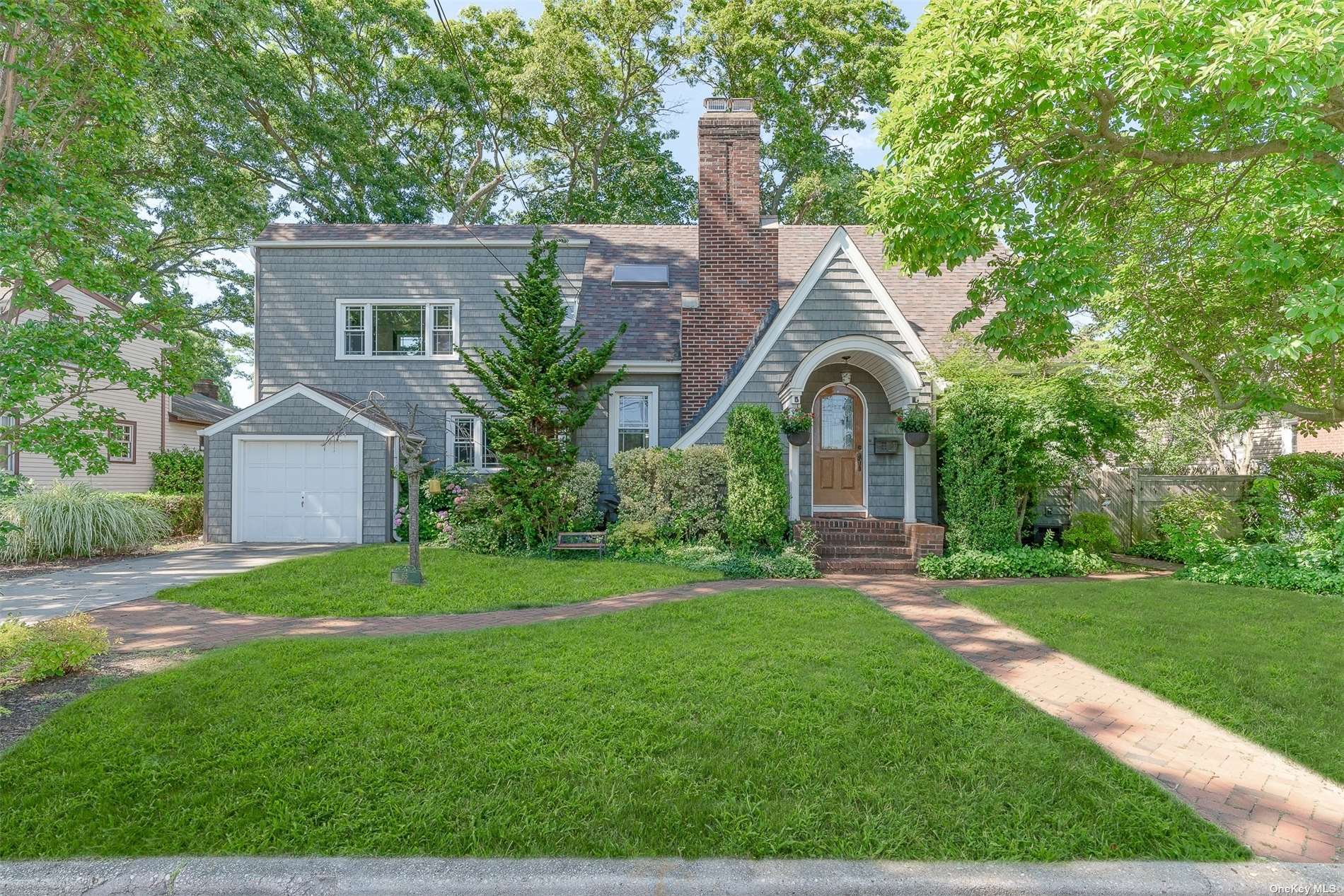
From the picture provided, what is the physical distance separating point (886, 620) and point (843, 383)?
19.3 feet

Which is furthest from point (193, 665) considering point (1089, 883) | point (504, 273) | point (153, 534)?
point (504, 273)

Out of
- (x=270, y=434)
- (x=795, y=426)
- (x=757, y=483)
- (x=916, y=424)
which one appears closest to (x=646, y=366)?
(x=795, y=426)

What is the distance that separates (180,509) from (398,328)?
20.0 ft

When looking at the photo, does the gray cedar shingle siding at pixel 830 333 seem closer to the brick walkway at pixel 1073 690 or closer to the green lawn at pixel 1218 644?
the brick walkway at pixel 1073 690

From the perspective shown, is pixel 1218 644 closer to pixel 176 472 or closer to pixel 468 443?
pixel 468 443

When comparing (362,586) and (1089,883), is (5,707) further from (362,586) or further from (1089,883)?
(1089,883)

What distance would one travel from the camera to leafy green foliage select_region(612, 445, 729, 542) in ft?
32.9

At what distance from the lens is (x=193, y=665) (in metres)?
4.73

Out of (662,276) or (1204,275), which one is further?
(662,276)

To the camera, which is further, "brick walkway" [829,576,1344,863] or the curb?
"brick walkway" [829,576,1344,863]

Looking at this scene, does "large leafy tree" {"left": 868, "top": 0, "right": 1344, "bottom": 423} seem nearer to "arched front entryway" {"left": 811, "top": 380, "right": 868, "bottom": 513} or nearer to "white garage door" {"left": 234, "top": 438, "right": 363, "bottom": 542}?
"arched front entryway" {"left": 811, "top": 380, "right": 868, "bottom": 513}

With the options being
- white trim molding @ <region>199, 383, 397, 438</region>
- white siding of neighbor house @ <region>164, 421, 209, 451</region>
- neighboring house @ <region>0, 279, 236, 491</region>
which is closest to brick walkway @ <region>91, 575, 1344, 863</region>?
white trim molding @ <region>199, 383, 397, 438</region>

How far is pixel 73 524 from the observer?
404 inches

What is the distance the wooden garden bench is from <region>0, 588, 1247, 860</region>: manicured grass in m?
4.98
